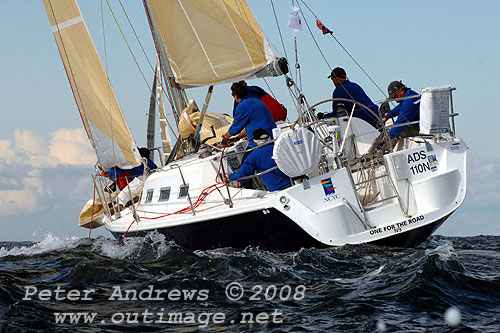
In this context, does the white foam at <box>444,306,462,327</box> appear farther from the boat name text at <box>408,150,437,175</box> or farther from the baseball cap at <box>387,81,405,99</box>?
the baseball cap at <box>387,81,405,99</box>

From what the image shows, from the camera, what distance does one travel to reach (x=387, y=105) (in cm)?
963

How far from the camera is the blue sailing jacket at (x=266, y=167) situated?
7832 millimetres

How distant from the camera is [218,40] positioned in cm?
1013

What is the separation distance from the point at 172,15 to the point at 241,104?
2.63m

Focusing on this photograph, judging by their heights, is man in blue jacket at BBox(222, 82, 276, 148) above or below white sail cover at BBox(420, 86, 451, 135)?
above

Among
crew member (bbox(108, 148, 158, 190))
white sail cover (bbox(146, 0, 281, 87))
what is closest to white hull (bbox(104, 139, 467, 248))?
white sail cover (bbox(146, 0, 281, 87))

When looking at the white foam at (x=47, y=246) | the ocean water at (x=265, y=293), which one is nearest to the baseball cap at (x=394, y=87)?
the ocean water at (x=265, y=293)

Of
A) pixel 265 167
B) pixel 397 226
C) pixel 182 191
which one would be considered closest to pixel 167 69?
pixel 182 191

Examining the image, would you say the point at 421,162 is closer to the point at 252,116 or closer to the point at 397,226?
the point at 397,226

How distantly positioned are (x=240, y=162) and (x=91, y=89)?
4.38 metres

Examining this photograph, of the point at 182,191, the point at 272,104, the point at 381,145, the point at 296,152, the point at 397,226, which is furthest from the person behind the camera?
the point at 272,104

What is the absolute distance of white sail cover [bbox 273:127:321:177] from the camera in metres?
7.15

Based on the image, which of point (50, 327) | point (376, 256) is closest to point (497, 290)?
point (376, 256)

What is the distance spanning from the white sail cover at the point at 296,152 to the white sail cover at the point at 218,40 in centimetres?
304
